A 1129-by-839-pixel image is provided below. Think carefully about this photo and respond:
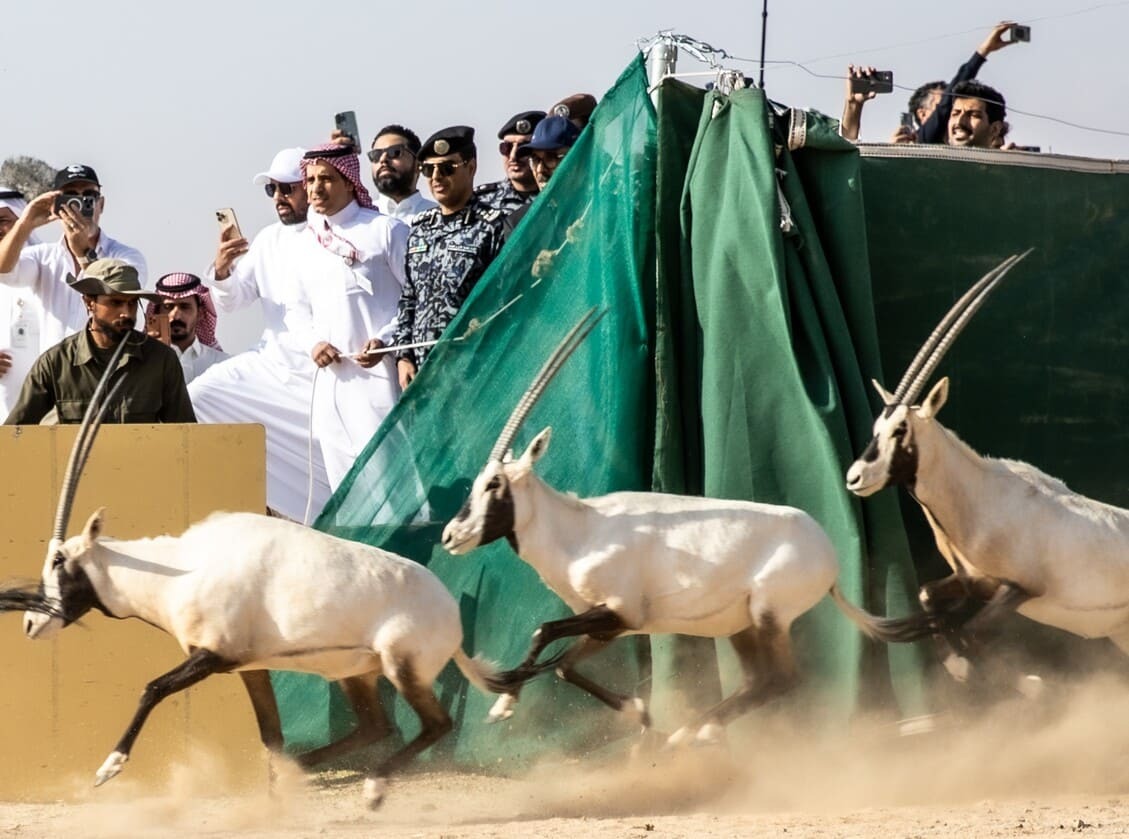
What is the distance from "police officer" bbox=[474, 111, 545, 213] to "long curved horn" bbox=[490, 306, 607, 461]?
4.27 ft

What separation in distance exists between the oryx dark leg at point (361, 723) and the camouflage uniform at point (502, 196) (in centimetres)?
242

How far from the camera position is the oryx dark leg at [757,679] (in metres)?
6.57

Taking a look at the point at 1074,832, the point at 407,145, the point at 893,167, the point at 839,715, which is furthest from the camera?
the point at 407,145

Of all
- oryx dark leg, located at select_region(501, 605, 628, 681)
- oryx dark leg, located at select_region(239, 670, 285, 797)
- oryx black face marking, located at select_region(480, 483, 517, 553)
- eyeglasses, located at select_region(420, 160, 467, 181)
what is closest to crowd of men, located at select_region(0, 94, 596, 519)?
eyeglasses, located at select_region(420, 160, 467, 181)

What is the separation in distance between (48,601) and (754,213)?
9.49 ft

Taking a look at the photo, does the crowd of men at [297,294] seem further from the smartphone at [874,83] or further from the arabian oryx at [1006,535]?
the arabian oryx at [1006,535]

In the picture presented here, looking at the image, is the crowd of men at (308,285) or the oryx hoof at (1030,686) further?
the crowd of men at (308,285)

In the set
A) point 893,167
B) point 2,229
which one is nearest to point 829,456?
point 893,167

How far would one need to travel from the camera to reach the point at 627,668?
7363mm

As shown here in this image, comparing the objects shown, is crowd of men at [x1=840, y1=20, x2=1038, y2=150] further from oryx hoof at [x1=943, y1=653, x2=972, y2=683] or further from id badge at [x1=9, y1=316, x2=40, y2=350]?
id badge at [x1=9, y1=316, x2=40, y2=350]

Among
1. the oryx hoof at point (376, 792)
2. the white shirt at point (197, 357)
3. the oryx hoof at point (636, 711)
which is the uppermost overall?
the white shirt at point (197, 357)

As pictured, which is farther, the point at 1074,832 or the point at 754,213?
the point at 754,213

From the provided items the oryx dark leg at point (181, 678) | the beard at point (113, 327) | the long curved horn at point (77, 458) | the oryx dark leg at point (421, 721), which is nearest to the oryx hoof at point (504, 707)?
the oryx dark leg at point (421, 721)

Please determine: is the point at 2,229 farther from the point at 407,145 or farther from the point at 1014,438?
the point at 1014,438
